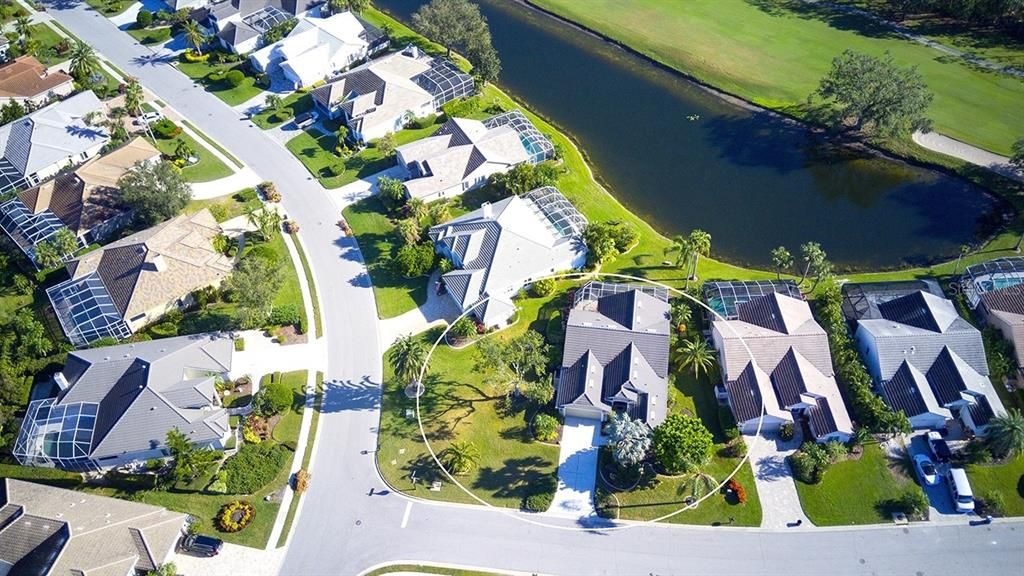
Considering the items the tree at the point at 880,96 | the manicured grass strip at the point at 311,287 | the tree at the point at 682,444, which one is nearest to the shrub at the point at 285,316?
the manicured grass strip at the point at 311,287

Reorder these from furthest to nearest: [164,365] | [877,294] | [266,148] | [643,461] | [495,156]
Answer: [266,148] → [495,156] → [877,294] → [164,365] → [643,461]

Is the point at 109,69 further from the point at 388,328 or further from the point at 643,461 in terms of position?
the point at 643,461

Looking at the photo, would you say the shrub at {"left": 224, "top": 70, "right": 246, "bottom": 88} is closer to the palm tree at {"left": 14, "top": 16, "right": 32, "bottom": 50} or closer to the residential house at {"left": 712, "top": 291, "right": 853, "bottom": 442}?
the palm tree at {"left": 14, "top": 16, "right": 32, "bottom": 50}

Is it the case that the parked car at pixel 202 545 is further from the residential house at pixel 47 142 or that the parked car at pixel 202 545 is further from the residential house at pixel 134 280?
the residential house at pixel 47 142

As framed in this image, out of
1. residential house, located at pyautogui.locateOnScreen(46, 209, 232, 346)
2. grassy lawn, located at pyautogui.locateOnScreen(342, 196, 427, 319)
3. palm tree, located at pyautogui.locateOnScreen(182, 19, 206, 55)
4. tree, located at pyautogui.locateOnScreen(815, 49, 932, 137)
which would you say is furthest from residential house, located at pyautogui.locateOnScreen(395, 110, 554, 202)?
palm tree, located at pyautogui.locateOnScreen(182, 19, 206, 55)

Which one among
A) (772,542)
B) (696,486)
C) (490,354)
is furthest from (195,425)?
(772,542)

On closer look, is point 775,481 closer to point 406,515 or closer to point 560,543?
point 560,543

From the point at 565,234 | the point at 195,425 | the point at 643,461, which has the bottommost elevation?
the point at 195,425

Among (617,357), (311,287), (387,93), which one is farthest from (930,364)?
(387,93)
